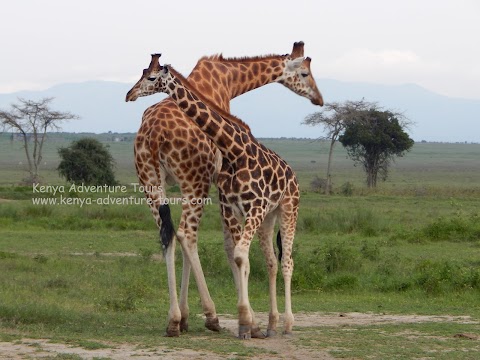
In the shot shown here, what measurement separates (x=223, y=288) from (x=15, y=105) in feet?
91.6

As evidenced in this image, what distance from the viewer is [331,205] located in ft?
86.5

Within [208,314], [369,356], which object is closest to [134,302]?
[208,314]

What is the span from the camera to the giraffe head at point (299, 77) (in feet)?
32.0

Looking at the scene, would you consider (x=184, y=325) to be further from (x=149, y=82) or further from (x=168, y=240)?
(x=149, y=82)

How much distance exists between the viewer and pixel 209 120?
327 inches

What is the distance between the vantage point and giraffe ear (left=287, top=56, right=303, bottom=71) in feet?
31.9

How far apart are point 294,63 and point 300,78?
0.17 metres

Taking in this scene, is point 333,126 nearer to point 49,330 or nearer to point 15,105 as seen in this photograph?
point 15,105

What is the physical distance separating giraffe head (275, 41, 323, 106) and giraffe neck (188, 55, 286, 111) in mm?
82

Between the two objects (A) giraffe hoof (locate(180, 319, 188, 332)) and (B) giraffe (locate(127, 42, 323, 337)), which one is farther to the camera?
(A) giraffe hoof (locate(180, 319, 188, 332))

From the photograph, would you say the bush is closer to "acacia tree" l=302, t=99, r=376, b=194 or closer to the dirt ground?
"acacia tree" l=302, t=99, r=376, b=194

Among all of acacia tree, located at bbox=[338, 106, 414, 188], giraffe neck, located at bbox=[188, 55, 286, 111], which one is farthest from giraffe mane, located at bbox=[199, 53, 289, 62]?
acacia tree, located at bbox=[338, 106, 414, 188]

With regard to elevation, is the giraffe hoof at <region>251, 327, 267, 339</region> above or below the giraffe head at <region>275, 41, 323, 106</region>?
below

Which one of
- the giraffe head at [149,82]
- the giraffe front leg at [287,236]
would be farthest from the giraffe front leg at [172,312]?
the giraffe head at [149,82]
